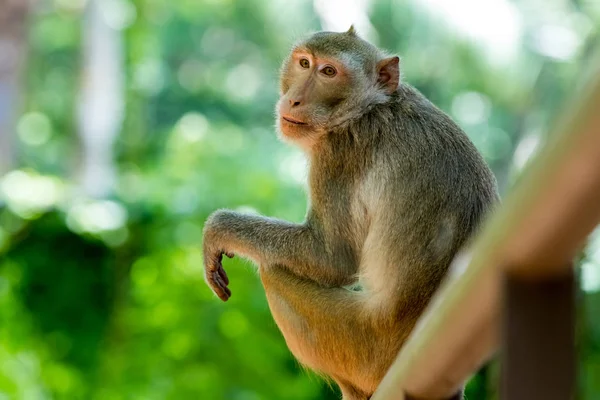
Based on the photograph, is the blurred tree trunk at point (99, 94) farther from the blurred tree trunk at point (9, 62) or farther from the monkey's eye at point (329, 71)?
the monkey's eye at point (329, 71)

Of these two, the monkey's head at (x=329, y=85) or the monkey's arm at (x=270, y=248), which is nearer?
the monkey's arm at (x=270, y=248)

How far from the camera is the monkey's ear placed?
13.3ft

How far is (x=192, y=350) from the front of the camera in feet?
29.8

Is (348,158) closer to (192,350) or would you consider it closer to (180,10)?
(192,350)

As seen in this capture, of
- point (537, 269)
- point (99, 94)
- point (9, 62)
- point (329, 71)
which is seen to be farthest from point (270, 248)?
point (99, 94)

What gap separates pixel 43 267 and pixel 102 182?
4.53 metres

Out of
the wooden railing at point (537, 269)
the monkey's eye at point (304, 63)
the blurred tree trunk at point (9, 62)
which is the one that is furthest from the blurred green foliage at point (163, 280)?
the wooden railing at point (537, 269)

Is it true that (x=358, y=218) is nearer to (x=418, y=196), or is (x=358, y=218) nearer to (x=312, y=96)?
(x=418, y=196)

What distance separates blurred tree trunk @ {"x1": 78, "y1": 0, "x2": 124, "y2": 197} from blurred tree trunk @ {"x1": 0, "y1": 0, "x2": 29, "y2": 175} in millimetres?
2125

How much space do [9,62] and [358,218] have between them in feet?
29.6

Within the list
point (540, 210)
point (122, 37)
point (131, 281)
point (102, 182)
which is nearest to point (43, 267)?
point (131, 281)

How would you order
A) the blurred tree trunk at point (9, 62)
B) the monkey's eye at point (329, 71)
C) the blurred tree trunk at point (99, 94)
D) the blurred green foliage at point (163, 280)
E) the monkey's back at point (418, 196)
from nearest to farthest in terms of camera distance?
the monkey's back at point (418, 196)
the monkey's eye at point (329, 71)
the blurred green foliage at point (163, 280)
the blurred tree trunk at point (9, 62)
the blurred tree trunk at point (99, 94)

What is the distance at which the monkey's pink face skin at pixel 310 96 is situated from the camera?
395 centimetres

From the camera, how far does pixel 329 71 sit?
4.07 metres
